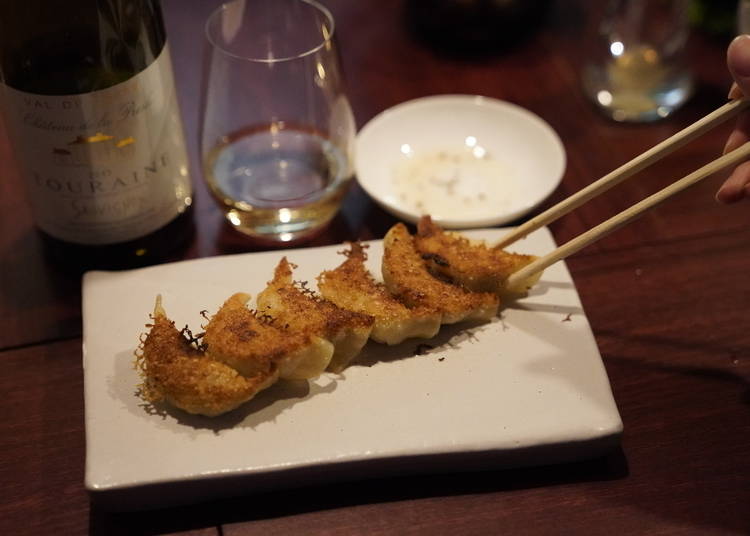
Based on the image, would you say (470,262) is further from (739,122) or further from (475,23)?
(475,23)

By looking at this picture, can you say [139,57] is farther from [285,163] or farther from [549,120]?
[549,120]

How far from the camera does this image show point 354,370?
0.90 meters

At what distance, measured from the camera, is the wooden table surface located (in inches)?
32.9

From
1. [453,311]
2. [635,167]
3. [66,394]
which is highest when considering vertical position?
[635,167]

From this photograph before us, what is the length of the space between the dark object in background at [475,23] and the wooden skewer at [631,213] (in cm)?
64

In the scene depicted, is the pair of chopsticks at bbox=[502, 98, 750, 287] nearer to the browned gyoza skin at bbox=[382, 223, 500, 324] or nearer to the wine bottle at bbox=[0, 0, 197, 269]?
the browned gyoza skin at bbox=[382, 223, 500, 324]

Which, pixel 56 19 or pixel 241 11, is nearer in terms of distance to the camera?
pixel 56 19

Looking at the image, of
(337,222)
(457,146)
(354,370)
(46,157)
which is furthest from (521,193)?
(46,157)

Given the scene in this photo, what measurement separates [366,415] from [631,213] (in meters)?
0.32

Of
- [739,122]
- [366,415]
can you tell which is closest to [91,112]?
[366,415]

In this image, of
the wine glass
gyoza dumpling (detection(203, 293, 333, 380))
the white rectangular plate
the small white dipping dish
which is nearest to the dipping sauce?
the small white dipping dish

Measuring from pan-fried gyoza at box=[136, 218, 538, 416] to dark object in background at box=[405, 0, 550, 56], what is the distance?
22.6 inches

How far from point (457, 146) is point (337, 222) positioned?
23cm

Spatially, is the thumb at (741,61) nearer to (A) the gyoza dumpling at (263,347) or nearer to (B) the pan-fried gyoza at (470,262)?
(B) the pan-fried gyoza at (470,262)
